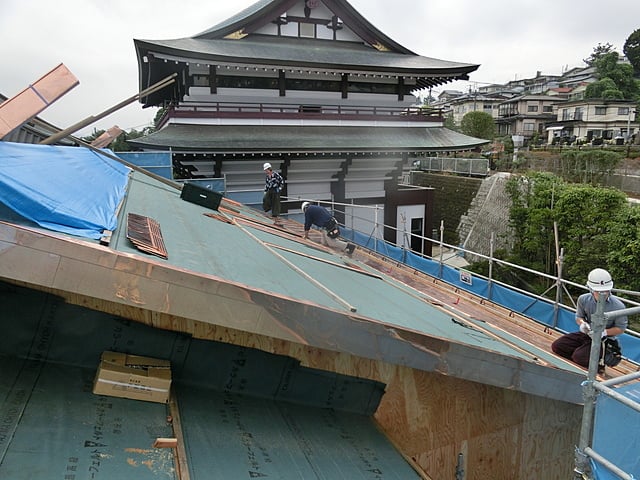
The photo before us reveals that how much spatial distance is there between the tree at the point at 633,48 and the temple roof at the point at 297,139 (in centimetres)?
5454

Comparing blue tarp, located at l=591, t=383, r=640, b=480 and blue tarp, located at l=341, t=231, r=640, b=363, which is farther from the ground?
blue tarp, located at l=591, t=383, r=640, b=480

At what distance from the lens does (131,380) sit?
3.25 m

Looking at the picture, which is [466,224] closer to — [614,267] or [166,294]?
[614,267]

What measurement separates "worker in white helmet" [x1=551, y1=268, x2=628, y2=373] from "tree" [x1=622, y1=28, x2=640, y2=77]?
64899mm

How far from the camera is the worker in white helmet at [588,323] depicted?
4441mm

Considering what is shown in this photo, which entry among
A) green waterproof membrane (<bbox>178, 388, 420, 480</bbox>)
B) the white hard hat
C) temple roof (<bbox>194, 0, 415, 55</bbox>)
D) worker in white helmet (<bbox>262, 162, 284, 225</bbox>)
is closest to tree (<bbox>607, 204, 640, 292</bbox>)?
the white hard hat

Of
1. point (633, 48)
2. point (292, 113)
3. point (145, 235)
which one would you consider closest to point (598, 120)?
point (633, 48)

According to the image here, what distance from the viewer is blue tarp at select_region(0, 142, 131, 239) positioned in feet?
8.99

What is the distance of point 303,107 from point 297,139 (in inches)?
60.5

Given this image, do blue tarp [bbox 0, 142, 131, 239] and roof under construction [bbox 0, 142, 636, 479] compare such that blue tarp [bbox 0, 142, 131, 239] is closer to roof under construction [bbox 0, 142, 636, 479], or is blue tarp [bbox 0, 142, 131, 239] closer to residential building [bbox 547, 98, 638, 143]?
roof under construction [bbox 0, 142, 636, 479]

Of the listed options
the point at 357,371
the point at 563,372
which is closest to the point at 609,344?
the point at 563,372

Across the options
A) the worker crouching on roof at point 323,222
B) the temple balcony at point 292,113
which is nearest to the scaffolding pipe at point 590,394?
the worker crouching on roof at point 323,222

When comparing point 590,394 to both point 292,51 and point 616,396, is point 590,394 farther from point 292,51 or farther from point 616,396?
point 292,51

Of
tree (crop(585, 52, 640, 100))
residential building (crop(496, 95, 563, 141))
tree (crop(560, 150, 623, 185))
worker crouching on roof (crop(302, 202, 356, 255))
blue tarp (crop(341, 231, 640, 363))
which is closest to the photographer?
blue tarp (crop(341, 231, 640, 363))
